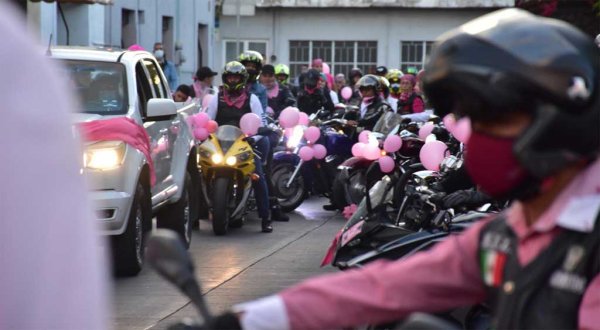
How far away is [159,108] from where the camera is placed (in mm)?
12008

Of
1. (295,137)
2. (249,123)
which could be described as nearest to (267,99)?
(295,137)

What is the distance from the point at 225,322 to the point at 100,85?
998 centimetres

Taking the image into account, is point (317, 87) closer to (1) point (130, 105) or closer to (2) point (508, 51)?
(1) point (130, 105)

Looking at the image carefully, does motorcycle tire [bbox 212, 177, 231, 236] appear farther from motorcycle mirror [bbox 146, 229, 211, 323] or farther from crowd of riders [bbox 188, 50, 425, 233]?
motorcycle mirror [bbox 146, 229, 211, 323]

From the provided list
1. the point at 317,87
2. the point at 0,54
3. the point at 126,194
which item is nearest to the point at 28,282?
→ the point at 0,54

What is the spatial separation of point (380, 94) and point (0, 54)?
697 inches

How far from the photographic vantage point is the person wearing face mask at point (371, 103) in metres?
18.7

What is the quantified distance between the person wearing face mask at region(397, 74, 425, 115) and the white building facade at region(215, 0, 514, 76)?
3264 centimetres

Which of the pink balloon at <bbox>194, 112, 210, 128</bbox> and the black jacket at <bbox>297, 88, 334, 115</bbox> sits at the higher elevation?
the pink balloon at <bbox>194, 112, 210, 128</bbox>

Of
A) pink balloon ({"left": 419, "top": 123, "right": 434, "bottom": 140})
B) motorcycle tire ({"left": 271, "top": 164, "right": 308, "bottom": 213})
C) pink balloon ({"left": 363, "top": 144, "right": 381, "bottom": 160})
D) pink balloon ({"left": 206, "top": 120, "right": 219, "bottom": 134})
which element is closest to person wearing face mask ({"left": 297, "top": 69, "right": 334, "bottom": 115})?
motorcycle tire ({"left": 271, "top": 164, "right": 308, "bottom": 213})

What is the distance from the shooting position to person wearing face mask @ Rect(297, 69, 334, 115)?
74.2 ft

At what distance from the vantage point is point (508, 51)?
2.42 m

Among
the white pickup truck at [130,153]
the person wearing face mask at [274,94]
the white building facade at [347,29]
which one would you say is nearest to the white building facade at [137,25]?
the person wearing face mask at [274,94]

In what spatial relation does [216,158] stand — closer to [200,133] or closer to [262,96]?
[200,133]
